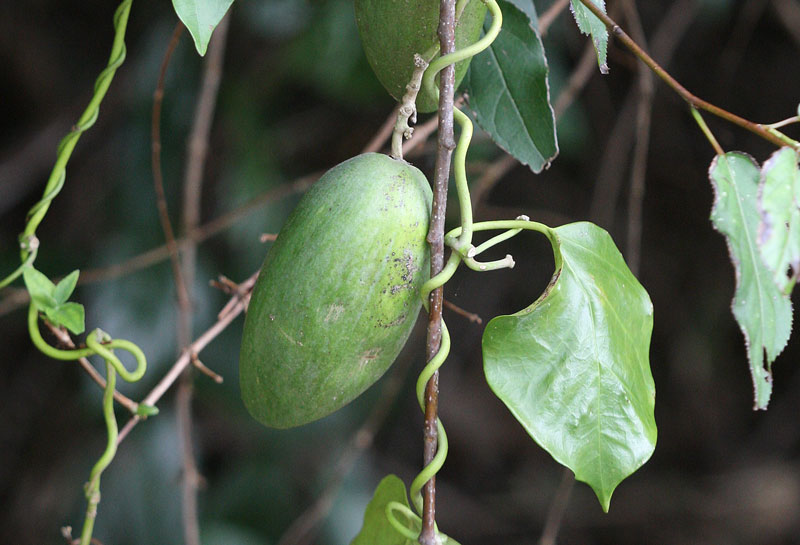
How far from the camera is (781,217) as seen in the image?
0.44m

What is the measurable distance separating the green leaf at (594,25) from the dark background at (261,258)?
71 centimetres

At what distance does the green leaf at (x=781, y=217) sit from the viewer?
0.42 meters

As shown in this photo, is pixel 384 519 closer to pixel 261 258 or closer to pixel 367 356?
pixel 367 356

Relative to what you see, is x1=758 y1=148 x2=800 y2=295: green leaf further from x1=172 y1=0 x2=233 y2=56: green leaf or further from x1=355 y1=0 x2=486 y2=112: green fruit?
x1=172 y1=0 x2=233 y2=56: green leaf

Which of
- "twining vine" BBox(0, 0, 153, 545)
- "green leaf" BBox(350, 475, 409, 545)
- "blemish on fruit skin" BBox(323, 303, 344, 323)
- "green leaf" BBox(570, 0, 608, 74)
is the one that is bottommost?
"green leaf" BBox(350, 475, 409, 545)

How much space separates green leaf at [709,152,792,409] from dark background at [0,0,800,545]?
2.56 ft

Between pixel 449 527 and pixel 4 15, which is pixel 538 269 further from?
pixel 4 15

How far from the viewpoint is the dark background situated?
1356 millimetres

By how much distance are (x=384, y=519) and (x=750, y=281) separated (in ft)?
0.94

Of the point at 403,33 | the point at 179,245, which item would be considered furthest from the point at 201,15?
the point at 179,245

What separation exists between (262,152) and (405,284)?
1.00 meters

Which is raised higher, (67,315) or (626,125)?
(67,315)

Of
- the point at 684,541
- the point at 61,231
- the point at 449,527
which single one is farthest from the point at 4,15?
the point at 684,541

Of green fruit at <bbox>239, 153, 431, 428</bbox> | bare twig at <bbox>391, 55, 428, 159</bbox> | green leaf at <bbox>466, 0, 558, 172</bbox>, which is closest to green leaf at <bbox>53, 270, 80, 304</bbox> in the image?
green fruit at <bbox>239, 153, 431, 428</bbox>
